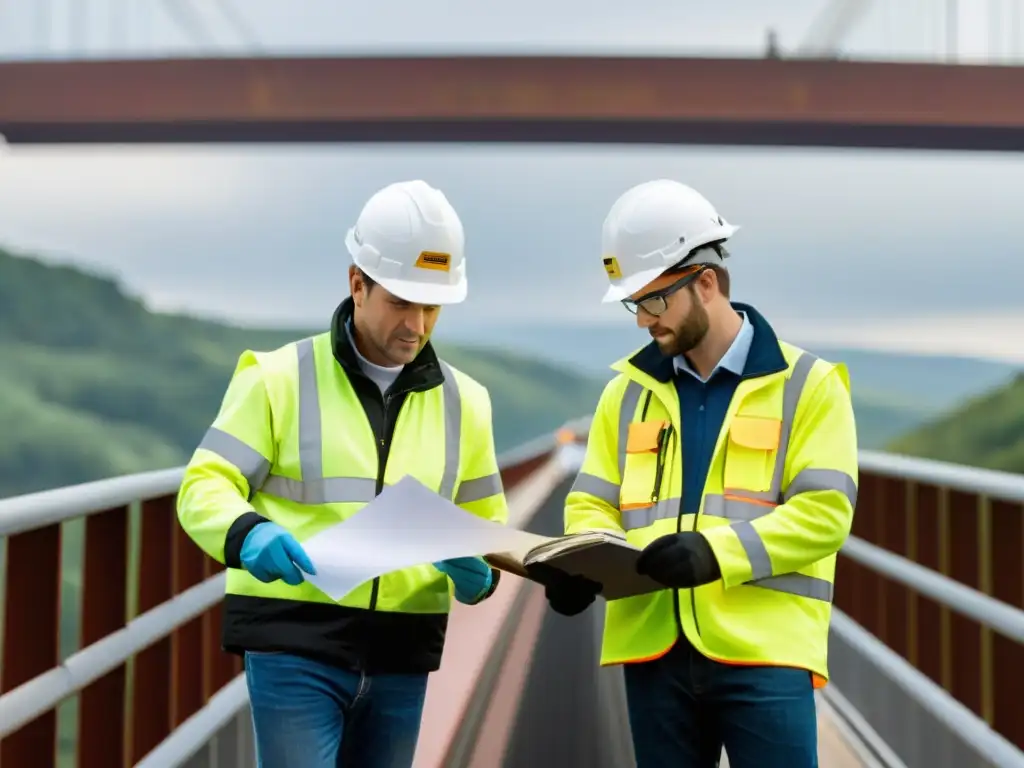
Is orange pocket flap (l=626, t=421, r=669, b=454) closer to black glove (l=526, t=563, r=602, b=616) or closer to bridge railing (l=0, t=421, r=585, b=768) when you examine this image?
black glove (l=526, t=563, r=602, b=616)

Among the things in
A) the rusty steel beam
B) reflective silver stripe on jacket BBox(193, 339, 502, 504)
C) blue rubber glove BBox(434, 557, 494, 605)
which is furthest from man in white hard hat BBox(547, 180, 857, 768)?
the rusty steel beam

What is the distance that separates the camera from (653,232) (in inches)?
127

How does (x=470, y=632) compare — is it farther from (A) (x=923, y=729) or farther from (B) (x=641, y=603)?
(B) (x=641, y=603)

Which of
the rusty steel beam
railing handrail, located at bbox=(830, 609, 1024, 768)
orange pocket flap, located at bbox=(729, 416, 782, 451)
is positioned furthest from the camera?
the rusty steel beam

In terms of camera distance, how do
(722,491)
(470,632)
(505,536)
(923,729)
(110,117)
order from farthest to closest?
(110,117) < (470,632) < (923,729) < (722,491) < (505,536)

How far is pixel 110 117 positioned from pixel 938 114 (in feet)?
97.7

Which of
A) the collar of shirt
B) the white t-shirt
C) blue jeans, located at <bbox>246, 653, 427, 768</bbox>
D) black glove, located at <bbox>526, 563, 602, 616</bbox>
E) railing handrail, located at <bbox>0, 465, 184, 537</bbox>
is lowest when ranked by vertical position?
blue jeans, located at <bbox>246, 653, 427, 768</bbox>

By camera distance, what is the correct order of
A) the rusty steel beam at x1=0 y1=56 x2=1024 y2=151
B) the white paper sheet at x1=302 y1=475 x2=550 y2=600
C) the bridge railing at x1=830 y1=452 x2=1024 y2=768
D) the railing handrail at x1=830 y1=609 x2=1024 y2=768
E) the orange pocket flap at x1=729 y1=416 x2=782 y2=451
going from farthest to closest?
the rusty steel beam at x1=0 y1=56 x2=1024 y2=151, the bridge railing at x1=830 y1=452 x2=1024 y2=768, the railing handrail at x1=830 y1=609 x2=1024 y2=768, the orange pocket flap at x1=729 y1=416 x2=782 y2=451, the white paper sheet at x1=302 y1=475 x2=550 y2=600

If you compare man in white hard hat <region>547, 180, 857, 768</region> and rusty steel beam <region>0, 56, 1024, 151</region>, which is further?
rusty steel beam <region>0, 56, 1024, 151</region>

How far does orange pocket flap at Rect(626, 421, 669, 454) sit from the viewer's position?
10.3ft

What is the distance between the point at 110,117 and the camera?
52.1 meters

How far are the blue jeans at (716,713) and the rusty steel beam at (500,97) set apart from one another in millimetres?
49624

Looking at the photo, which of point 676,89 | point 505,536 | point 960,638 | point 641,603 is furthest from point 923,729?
point 676,89

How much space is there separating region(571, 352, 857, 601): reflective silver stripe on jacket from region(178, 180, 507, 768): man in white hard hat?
40cm
